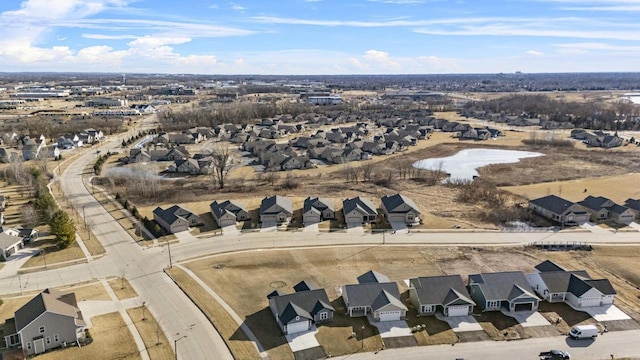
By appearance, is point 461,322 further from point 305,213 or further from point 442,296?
point 305,213

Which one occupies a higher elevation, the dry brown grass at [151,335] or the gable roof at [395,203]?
the gable roof at [395,203]

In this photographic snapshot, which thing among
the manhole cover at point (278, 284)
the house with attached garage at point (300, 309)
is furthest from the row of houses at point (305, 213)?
the house with attached garage at point (300, 309)

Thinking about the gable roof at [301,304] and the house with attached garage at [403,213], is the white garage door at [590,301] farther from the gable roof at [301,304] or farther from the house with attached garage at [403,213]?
the house with attached garage at [403,213]

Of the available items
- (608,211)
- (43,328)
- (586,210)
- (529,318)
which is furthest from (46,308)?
(608,211)

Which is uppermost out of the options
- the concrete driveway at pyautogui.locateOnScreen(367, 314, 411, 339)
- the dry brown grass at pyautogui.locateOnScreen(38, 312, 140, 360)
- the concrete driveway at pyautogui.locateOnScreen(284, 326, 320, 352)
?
the concrete driveway at pyautogui.locateOnScreen(367, 314, 411, 339)

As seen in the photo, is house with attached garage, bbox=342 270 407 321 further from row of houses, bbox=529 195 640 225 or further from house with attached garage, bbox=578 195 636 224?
house with attached garage, bbox=578 195 636 224

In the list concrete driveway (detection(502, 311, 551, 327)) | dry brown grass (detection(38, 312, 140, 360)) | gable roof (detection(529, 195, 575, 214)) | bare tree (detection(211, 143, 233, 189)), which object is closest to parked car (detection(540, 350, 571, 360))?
concrete driveway (detection(502, 311, 551, 327))
